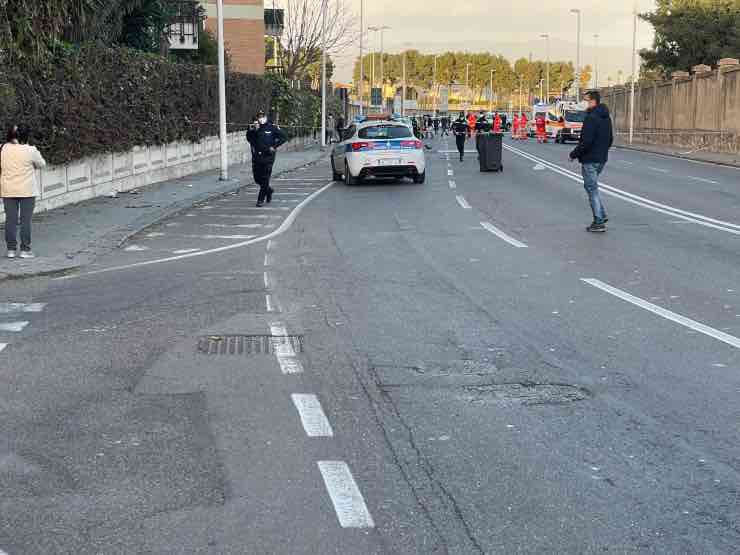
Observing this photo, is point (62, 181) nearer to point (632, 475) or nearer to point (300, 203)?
point (300, 203)

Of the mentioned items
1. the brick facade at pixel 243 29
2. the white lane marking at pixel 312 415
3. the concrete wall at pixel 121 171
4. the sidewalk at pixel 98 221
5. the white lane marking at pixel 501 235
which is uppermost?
the brick facade at pixel 243 29

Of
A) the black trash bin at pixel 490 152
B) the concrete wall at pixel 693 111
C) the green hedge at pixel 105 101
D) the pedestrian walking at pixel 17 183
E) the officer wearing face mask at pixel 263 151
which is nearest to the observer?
the pedestrian walking at pixel 17 183

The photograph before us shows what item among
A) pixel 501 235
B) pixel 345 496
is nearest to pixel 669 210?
pixel 501 235

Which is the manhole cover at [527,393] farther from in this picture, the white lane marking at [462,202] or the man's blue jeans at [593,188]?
the white lane marking at [462,202]

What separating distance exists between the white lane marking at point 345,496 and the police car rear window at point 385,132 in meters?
22.4

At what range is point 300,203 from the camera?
22.8m

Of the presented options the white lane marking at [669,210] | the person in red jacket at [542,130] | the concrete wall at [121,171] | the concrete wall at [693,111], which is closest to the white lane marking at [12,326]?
the concrete wall at [121,171]

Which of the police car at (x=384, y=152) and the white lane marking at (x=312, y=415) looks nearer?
the white lane marking at (x=312, y=415)

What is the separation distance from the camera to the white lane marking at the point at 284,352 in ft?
24.8

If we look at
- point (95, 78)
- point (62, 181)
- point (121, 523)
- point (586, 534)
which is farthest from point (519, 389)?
point (95, 78)

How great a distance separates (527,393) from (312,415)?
1380 mm

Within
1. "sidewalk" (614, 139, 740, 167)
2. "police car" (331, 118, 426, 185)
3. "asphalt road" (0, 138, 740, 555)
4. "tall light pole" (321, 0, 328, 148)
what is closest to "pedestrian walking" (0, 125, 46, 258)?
"asphalt road" (0, 138, 740, 555)

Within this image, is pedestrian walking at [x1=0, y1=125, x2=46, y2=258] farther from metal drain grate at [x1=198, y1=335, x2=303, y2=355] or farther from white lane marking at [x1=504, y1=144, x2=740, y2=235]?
white lane marking at [x1=504, y1=144, x2=740, y2=235]

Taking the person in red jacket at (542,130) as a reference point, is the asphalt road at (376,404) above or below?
below
